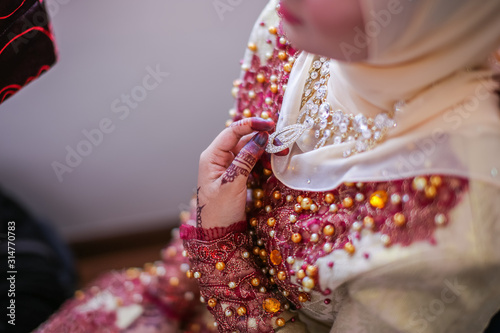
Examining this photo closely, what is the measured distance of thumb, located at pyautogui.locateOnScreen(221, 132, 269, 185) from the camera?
743 mm

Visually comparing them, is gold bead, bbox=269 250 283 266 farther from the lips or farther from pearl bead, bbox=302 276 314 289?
the lips

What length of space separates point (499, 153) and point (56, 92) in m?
1.23

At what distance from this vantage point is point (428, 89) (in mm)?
631

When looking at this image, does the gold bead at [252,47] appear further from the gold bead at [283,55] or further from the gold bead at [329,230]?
the gold bead at [329,230]

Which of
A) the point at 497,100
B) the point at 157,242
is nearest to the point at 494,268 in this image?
the point at 497,100

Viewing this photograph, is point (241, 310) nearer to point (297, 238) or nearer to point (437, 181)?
point (297, 238)

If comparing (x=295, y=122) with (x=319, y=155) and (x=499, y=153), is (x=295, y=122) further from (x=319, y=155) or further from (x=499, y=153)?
(x=499, y=153)

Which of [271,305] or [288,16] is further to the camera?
[271,305]

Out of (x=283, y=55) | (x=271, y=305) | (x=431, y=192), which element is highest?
(x=283, y=55)

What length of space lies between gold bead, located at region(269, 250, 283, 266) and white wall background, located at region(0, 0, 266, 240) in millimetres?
709

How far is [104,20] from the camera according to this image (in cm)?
133

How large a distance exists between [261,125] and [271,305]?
0.28 m

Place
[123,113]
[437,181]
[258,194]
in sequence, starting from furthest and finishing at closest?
1. [123,113]
2. [258,194]
3. [437,181]

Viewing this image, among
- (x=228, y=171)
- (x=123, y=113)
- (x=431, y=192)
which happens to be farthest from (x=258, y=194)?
(x=123, y=113)
